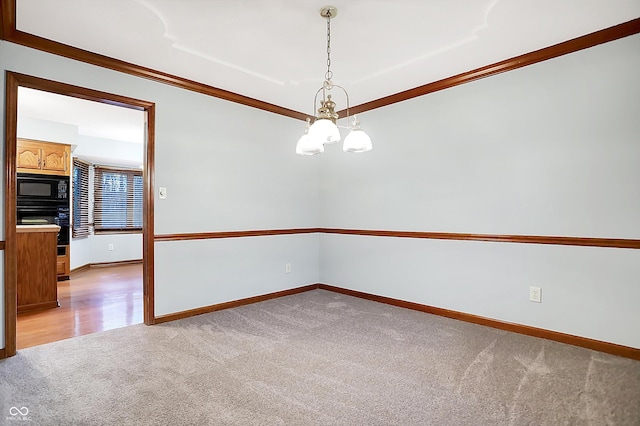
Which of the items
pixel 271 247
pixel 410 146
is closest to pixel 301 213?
pixel 271 247

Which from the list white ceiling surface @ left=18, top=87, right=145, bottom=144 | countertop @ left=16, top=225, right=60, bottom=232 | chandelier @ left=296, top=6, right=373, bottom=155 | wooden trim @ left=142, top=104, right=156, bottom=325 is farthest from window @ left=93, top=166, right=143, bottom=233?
chandelier @ left=296, top=6, right=373, bottom=155

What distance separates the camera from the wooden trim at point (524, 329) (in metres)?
2.50

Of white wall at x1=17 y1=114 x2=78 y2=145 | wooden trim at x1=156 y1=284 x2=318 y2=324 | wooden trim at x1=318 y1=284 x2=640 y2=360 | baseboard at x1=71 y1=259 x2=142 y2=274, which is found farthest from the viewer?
baseboard at x1=71 y1=259 x2=142 y2=274

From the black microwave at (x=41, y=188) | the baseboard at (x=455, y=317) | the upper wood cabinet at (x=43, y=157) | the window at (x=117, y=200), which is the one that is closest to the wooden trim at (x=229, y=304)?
the baseboard at (x=455, y=317)

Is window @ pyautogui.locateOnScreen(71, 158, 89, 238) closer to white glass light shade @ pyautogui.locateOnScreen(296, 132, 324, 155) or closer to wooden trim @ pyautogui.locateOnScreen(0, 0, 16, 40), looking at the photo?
wooden trim @ pyautogui.locateOnScreen(0, 0, 16, 40)

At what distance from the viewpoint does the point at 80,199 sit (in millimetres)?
6398

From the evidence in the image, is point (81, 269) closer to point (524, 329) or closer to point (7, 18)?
point (7, 18)

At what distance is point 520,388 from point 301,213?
309cm

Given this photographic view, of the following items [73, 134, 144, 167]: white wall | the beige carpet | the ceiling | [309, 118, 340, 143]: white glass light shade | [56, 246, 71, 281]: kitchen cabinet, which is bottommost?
the beige carpet

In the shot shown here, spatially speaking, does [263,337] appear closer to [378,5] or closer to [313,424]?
[313,424]

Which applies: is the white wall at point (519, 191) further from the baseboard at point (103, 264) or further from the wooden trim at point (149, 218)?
the baseboard at point (103, 264)

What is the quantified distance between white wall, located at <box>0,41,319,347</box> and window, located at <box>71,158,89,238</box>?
3.87m

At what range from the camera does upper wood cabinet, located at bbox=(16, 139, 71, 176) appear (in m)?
5.02

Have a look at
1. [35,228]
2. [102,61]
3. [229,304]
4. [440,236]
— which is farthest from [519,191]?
[35,228]
